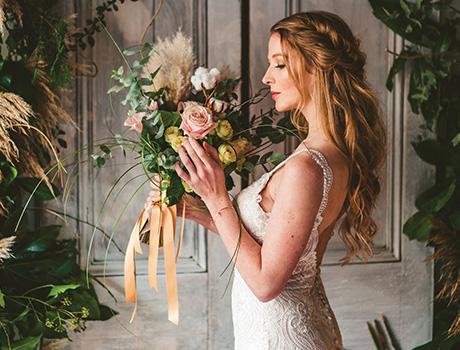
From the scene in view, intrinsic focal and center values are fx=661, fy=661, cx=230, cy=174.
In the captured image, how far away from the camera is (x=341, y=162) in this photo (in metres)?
1.80

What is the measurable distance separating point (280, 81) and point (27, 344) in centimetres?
109

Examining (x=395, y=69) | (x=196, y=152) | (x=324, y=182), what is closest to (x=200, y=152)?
(x=196, y=152)

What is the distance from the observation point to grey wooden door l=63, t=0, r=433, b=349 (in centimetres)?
232

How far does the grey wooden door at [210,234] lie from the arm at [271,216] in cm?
63


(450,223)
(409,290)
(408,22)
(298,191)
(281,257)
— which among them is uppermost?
(408,22)

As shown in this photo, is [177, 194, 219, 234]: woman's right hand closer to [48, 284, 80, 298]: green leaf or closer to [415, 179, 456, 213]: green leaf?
[48, 284, 80, 298]: green leaf

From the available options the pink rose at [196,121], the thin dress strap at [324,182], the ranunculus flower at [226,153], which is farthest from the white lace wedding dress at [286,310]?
the pink rose at [196,121]

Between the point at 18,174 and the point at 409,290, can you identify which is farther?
the point at 409,290

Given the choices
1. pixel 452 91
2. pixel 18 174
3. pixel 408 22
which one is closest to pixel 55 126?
pixel 18 174

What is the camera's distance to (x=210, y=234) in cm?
241

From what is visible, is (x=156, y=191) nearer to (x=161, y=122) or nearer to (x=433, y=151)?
(x=161, y=122)

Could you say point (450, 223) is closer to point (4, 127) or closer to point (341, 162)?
point (341, 162)

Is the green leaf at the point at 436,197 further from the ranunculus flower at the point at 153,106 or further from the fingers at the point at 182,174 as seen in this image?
the ranunculus flower at the point at 153,106

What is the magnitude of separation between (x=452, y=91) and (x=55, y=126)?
1.49 metres
